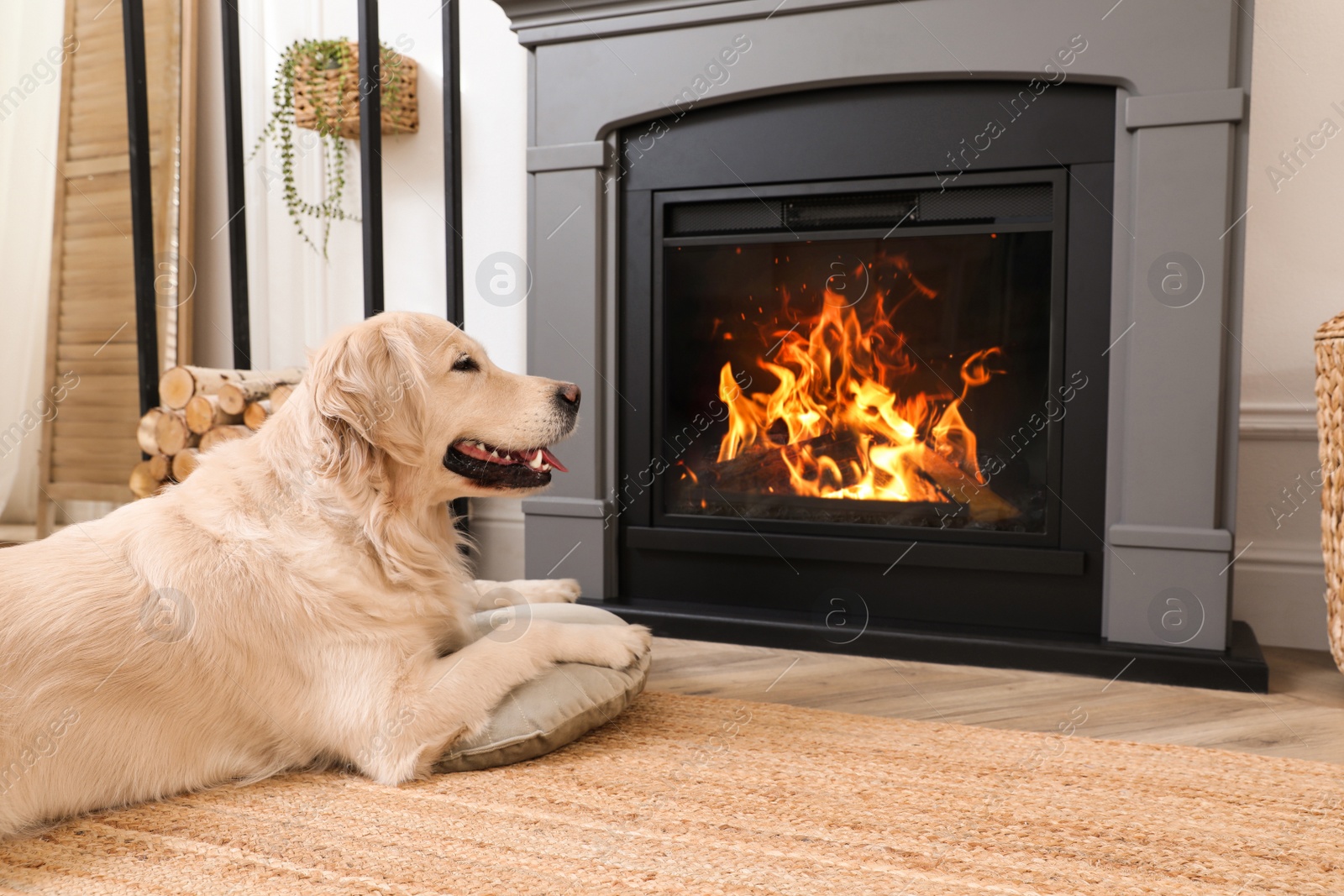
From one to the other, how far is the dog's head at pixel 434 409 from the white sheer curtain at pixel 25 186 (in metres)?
3.22

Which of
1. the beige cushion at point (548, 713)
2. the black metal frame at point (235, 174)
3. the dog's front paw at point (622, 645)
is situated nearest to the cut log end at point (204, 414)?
the black metal frame at point (235, 174)

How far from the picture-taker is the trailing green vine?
10.9 feet

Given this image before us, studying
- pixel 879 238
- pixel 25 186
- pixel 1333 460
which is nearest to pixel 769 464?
pixel 879 238

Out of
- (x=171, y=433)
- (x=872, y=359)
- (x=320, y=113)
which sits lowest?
(x=171, y=433)

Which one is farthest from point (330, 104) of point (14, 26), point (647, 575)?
point (647, 575)

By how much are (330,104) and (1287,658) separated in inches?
142

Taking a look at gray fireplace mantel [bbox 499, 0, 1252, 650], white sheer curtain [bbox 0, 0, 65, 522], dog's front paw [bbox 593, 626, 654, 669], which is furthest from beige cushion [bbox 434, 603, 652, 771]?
white sheer curtain [bbox 0, 0, 65, 522]

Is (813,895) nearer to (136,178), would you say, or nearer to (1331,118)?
(1331,118)

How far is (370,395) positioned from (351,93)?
2248mm

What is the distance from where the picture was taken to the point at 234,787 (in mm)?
1518

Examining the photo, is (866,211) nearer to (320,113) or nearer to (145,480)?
(320,113)

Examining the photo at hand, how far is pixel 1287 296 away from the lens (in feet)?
8.29

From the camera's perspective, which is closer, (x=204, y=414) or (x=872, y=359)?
(x=872, y=359)

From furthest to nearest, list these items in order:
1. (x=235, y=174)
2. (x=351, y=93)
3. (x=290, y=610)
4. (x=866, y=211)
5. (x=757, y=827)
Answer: (x=351, y=93), (x=235, y=174), (x=866, y=211), (x=290, y=610), (x=757, y=827)
